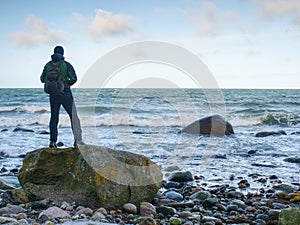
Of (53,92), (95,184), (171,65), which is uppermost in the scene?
(171,65)

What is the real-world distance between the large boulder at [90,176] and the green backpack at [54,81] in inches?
43.2

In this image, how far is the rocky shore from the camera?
5003 mm

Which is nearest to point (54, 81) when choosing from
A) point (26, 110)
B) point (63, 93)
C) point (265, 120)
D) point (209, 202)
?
point (63, 93)

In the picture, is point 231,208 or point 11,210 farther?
point 231,208

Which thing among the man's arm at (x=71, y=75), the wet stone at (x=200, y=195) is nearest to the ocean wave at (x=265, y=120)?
the wet stone at (x=200, y=195)

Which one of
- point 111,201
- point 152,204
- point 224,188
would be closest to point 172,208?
point 152,204

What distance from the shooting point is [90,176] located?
568cm

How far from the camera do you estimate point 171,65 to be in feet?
29.9

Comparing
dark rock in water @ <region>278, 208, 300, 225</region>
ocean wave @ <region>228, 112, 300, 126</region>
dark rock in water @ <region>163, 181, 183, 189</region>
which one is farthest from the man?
ocean wave @ <region>228, 112, 300, 126</region>

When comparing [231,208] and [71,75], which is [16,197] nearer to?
[71,75]

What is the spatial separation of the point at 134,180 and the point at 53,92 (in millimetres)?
2190

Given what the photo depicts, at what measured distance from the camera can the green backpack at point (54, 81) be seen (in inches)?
263

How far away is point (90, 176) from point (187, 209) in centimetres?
155

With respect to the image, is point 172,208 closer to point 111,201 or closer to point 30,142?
point 111,201
